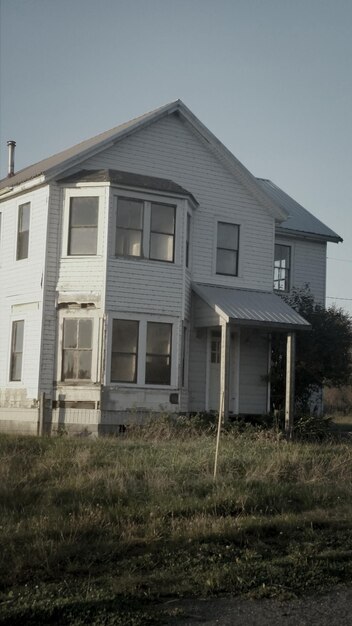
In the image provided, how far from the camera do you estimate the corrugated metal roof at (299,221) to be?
2781 centimetres

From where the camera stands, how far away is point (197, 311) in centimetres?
2212

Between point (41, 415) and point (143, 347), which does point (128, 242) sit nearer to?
point (143, 347)

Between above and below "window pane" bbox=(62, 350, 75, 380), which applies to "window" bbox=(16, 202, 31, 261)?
above

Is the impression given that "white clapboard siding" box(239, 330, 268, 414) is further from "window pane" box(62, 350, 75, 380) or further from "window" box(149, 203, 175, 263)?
"window pane" box(62, 350, 75, 380)

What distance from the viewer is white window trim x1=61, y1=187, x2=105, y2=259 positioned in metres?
20.4

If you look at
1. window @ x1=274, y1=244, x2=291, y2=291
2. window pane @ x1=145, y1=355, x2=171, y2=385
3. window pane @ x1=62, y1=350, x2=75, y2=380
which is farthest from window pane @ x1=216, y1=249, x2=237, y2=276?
window pane @ x1=62, y1=350, x2=75, y2=380

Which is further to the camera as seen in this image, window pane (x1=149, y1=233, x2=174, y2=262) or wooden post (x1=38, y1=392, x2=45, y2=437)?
window pane (x1=149, y1=233, x2=174, y2=262)

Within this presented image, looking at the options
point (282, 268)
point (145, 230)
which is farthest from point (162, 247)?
point (282, 268)

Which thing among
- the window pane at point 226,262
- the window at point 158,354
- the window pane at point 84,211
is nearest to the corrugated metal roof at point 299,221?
the window pane at point 226,262

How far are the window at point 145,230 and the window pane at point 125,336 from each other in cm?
167

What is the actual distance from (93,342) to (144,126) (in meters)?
5.96

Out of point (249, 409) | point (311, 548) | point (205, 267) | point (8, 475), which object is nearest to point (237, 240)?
point (205, 267)

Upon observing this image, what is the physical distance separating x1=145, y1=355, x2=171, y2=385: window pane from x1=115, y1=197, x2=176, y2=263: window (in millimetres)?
2456

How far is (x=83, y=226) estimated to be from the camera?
67.8ft
